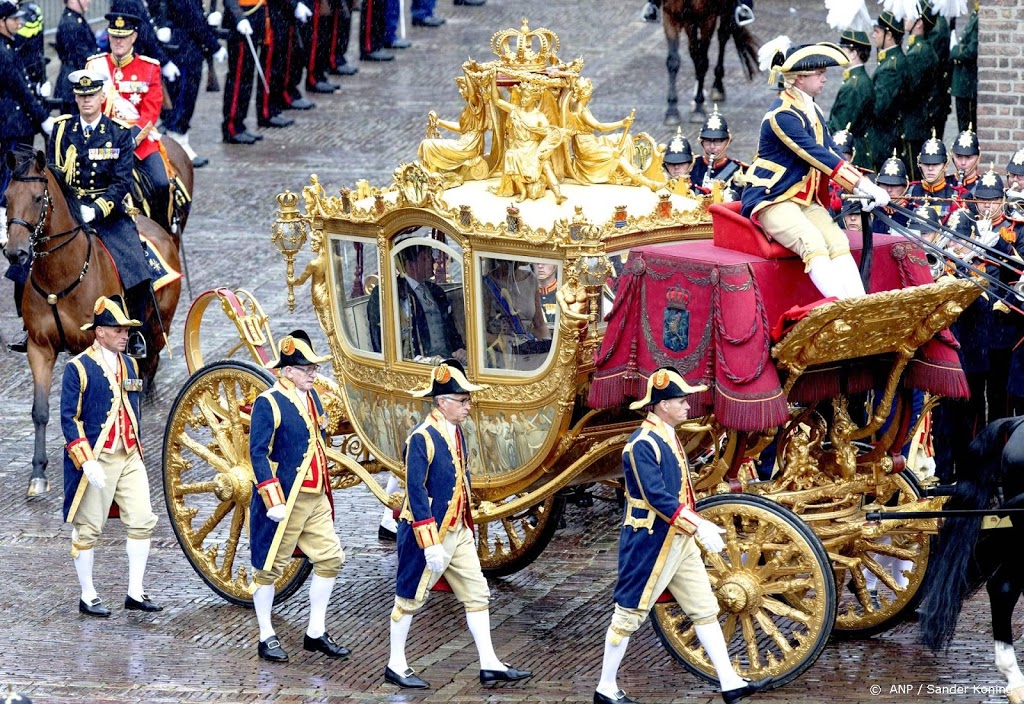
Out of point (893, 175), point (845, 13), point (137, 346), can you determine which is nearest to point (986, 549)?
point (893, 175)

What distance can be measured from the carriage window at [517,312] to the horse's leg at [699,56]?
36.7ft

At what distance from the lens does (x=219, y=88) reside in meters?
23.8

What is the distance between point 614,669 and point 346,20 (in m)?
15.6

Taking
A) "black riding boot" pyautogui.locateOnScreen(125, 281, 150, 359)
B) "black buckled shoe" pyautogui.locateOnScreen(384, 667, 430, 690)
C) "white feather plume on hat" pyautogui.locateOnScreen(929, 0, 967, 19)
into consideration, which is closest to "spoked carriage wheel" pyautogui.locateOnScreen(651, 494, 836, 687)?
"black buckled shoe" pyautogui.locateOnScreen(384, 667, 430, 690)

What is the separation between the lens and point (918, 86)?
17.2 metres

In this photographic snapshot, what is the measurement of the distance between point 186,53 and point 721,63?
5.71m

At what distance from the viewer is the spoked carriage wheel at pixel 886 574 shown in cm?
984

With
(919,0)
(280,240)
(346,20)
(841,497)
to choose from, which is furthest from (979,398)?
(346,20)

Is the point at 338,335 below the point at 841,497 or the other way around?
the other way around

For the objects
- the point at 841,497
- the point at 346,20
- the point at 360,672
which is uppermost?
the point at 346,20

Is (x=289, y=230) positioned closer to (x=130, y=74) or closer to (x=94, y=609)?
(x=94, y=609)

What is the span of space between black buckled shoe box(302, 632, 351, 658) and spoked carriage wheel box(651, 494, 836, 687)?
166 cm

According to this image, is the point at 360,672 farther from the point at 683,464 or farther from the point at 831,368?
the point at 831,368

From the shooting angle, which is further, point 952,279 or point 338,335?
point 338,335
